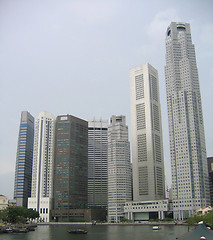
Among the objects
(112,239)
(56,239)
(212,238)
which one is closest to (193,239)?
(212,238)

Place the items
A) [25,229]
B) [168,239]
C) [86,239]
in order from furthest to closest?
[25,229] < [86,239] < [168,239]

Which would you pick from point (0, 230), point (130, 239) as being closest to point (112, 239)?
point (130, 239)

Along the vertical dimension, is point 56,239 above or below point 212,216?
below

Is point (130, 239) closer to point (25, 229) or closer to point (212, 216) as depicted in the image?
point (212, 216)

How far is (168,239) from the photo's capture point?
400 feet

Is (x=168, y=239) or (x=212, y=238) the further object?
(x=168, y=239)

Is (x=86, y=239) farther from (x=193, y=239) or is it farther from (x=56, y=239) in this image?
(x=193, y=239)

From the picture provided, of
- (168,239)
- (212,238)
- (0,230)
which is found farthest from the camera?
(0,230)

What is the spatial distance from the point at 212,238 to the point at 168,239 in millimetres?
46553

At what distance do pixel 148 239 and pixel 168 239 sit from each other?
7749mm

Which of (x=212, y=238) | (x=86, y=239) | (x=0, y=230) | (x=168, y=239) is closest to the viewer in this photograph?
(x=212, y=238)

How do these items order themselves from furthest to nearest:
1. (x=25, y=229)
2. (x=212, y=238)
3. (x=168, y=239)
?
(x=25, y=229)
(x=168, y=239)
(x=212, y=238)

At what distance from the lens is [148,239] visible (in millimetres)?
124500

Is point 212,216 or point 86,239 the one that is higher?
point 212,216
